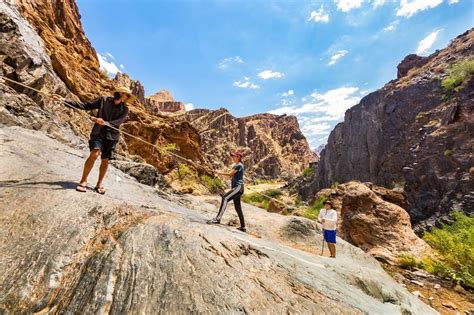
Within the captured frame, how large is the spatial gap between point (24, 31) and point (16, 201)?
33.6 feet

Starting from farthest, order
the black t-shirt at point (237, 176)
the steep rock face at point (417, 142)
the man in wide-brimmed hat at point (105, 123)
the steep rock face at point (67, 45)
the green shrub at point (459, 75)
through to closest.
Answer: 1. the green shrub at point (459, 75)
2. the steep rock face at point (417, 142)
3. the steep rock face at point (67, 45)
4. the black t-shirt at point (237, 176)
5. the man in wide-brimmed hat at point (105, 123)

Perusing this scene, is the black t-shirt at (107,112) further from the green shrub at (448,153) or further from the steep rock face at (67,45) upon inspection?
the green shrub at (448,153)

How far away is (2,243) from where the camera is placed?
Result: 3559mm

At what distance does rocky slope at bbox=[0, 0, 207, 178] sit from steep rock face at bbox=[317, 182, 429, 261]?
1335 cm

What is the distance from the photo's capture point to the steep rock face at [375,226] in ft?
43.3

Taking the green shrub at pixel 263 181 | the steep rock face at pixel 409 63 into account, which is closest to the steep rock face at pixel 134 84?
the green shrub at pixel 263 181

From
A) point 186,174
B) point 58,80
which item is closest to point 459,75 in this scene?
point 186,174

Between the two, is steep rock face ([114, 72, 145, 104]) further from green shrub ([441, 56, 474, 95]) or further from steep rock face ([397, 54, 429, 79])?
green shrub ([441, 56, 474, 95])

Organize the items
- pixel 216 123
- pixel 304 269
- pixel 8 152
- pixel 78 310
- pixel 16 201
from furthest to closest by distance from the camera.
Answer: pixel 216 123, pixel 8 152, pixel 304 269, pixel 16 201, pixel 78 310

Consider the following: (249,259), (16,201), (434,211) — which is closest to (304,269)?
(249,259)

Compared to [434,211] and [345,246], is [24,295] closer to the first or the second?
[345,246]

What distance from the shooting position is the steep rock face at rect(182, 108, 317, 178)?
13825cm

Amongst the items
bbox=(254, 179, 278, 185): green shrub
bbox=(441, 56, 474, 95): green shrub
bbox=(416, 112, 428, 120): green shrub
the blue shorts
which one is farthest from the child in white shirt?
bbox=(254, 179, 278, 185): green shrub

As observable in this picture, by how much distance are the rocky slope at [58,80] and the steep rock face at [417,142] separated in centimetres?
2315
